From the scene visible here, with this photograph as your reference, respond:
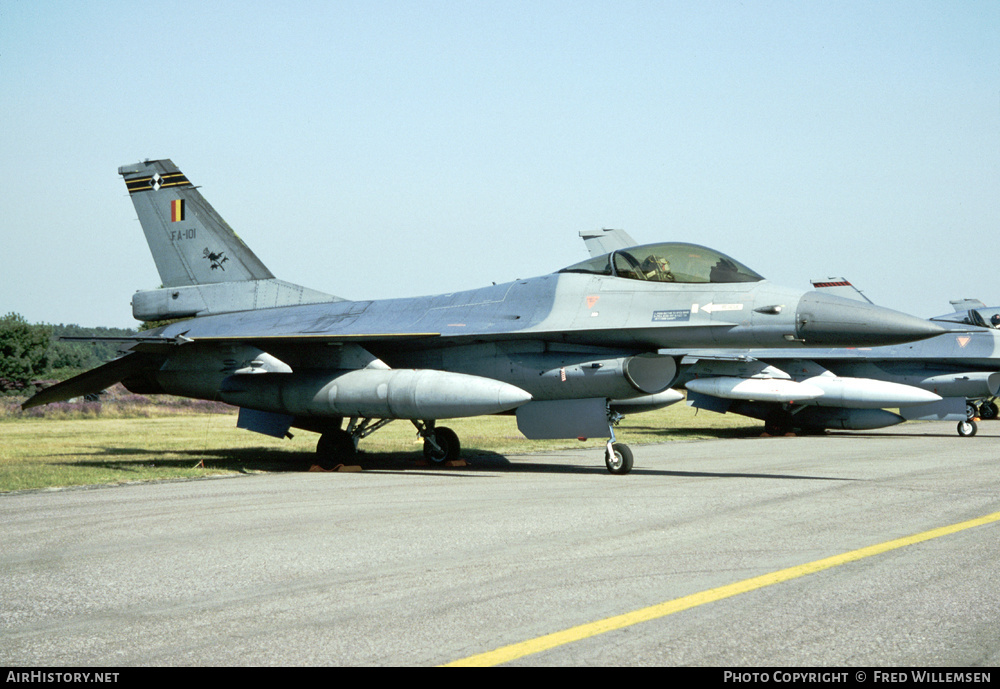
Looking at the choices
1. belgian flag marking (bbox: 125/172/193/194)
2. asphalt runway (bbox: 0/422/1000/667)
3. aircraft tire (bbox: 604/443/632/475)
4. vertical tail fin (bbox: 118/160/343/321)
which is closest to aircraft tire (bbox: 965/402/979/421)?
asphalt runway (bbox: 0/422/1000/667)

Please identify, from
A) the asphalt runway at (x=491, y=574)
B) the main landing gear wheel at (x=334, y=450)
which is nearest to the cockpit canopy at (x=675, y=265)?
the asphalt runway at (x=491, y=574)

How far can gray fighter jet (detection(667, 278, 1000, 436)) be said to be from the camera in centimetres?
2217

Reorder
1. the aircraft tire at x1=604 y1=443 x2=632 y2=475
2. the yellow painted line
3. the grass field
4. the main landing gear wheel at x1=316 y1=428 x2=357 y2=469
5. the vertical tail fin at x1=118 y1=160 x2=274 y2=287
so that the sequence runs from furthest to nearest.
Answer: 1. the vertical tail fin at x1=118 y1=160 x2=274 y2=287
2. the main landing gear wheel at x1=316 y1=428 x2=357 y2=469
3. the grass field
4. the aircraft tire at x1=604 y1=443 x2=632 y2=475
5. the yellow painted line

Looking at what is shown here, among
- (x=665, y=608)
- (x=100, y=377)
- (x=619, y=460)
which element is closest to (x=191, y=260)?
(x=100, y=377)

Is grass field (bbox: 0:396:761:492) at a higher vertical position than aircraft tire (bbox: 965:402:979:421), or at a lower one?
lower

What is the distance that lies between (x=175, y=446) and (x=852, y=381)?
16063mm

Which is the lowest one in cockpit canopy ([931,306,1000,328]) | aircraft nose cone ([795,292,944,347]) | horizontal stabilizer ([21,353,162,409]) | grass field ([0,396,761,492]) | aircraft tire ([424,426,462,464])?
grass field ([0,396,761,492])

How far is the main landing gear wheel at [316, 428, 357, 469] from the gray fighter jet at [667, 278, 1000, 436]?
1016cm

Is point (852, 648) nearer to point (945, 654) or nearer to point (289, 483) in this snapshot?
point (945, 654)

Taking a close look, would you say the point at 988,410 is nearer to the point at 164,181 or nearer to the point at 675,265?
the point at 675,265

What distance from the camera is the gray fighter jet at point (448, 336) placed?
11.8 metres

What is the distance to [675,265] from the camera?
12438mm

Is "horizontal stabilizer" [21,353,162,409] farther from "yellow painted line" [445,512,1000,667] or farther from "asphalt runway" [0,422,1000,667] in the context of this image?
"yellow painted line" [445,512,1000,667]

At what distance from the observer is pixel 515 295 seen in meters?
13.7
